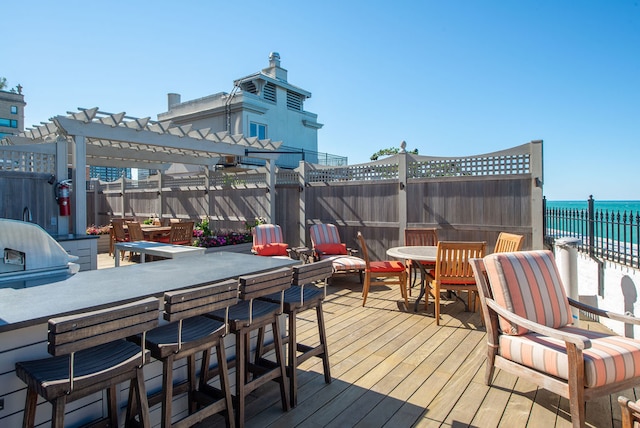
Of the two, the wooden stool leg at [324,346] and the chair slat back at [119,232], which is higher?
the chair slat back at [119,232]

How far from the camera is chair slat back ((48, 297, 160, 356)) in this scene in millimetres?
1320

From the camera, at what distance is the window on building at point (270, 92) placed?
1581 cm

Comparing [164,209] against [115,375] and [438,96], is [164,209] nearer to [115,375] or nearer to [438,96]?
[438,96]

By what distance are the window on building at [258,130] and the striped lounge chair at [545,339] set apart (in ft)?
42.3

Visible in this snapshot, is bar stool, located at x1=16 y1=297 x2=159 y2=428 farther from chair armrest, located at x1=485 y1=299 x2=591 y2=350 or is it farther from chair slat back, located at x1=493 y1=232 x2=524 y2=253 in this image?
chair slat back, located at x1=493 y1=232 x2=524 y2=253

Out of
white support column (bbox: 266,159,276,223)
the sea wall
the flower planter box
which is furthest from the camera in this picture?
white support column (bbox: 266,159,276,223)

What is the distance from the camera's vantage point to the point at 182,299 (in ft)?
5.69

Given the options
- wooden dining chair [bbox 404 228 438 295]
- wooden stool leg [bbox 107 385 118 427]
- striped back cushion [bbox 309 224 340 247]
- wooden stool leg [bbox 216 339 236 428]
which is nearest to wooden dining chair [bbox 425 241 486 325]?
wooden dining chair [bbox 404 228 438 295]

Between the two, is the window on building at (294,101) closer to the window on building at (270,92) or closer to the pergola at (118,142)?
the window on building at (270,92)

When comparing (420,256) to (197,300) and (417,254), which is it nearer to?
(417,254)

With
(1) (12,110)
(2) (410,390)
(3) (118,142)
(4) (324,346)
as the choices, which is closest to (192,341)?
(4) (324,346)

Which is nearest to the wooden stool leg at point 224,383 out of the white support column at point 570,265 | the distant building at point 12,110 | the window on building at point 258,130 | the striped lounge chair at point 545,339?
the striped lounge chair at point 545,339

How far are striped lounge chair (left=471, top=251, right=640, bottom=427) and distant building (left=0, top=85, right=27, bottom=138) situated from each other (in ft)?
125

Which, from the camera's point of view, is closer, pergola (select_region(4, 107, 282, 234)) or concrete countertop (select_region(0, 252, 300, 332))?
concrete countertop (select_region(0, 252, 300, 332))
